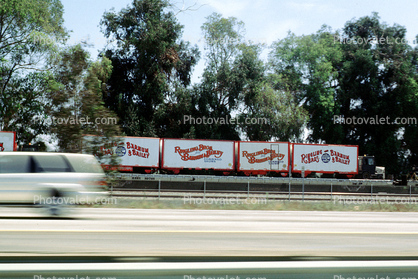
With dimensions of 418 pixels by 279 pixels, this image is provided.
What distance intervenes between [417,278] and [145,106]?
138 ft

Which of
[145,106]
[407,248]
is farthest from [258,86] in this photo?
[407,248]

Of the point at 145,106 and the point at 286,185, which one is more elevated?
the point at 145,106

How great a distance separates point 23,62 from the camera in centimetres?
3728

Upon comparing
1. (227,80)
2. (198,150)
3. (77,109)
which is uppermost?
(227,80)

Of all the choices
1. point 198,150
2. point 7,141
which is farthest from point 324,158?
point 7,141

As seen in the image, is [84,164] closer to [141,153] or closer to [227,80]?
[141,153]

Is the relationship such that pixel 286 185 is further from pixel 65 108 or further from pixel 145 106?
pixel 145 106

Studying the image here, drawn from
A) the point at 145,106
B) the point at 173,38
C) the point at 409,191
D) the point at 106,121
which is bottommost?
the point at 409,191

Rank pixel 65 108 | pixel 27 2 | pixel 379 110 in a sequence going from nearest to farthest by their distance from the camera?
pixel 65 108 → pixel 27 2 → pixel 379 110

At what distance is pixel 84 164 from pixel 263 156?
28.2m

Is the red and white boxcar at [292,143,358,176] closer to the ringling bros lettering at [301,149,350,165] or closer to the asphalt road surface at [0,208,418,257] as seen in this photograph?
the ringling bros lettering at [301,149,350,165]

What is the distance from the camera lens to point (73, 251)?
1781 millimetres

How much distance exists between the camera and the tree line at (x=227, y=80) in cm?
3703

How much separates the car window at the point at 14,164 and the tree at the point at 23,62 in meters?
28.6
